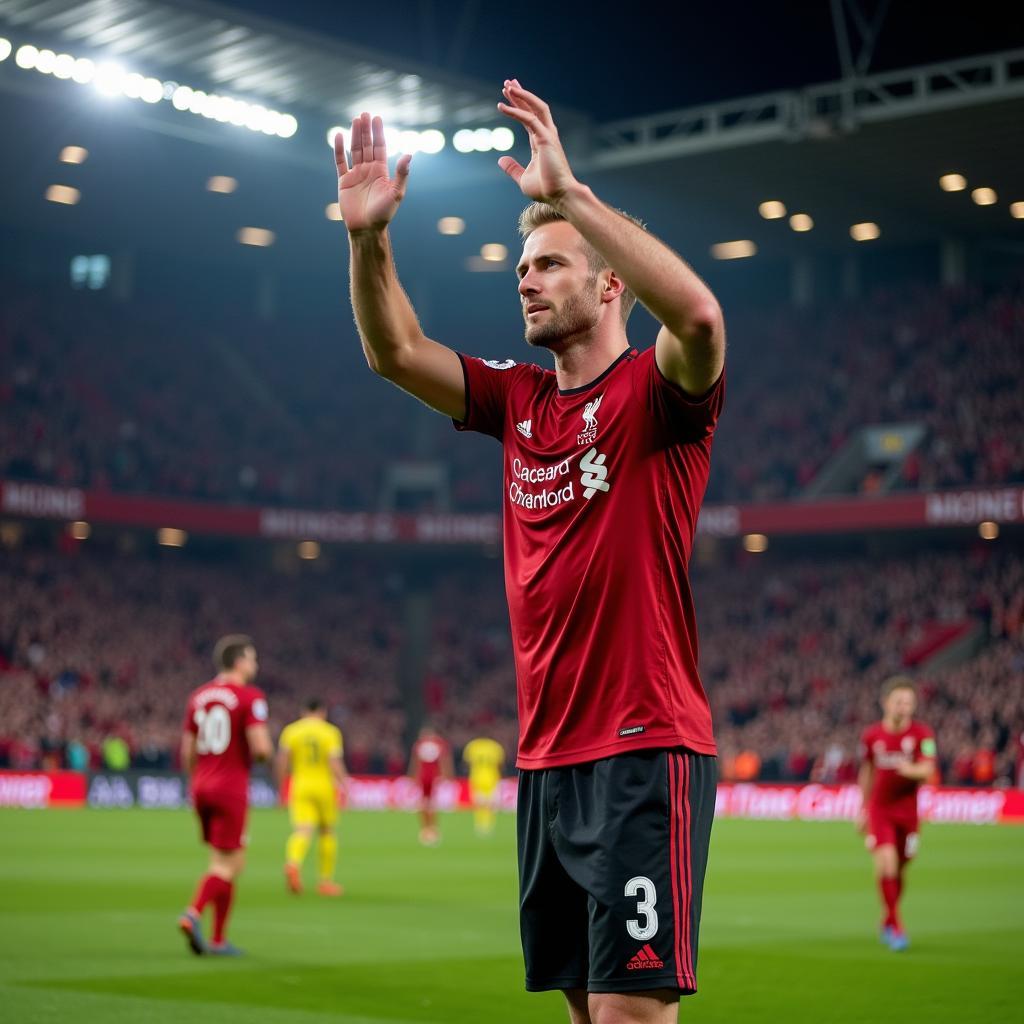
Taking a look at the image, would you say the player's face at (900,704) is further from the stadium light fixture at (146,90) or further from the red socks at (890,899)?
the stadium light fixture at (146,90)

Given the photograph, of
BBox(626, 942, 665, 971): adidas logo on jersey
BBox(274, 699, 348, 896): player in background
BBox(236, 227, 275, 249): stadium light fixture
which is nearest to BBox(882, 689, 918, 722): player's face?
BBox(274, 699, 348, 896): player in background

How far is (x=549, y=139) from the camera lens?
4191 mm

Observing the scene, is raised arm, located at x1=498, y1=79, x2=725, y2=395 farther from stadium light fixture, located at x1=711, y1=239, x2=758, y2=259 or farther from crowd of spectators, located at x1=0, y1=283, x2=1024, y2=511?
stadium light fixture, located at x1=711, y1=239, x2=758, y2=259

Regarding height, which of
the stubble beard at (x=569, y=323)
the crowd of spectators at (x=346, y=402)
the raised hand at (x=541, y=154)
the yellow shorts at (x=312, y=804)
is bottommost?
the yellow shorts at (x=312, y=804)

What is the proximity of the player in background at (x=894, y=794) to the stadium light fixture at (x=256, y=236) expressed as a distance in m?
37.0

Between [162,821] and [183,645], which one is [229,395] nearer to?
[183,645]

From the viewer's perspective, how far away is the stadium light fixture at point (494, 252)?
49.9m

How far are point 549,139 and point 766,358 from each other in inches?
1904

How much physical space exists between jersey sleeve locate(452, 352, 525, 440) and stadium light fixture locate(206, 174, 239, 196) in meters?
38.4

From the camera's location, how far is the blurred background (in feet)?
119

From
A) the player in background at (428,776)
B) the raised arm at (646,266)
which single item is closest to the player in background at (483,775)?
the player in background at (428,776)

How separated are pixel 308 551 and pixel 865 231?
20.2m

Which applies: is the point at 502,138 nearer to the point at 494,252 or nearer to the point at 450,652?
the point at 494,252

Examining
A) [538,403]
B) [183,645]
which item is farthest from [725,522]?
[538,403]
